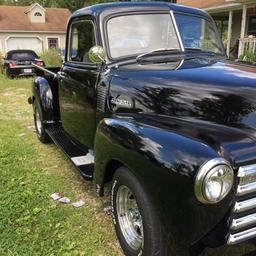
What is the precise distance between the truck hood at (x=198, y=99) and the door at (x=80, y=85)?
457 mm

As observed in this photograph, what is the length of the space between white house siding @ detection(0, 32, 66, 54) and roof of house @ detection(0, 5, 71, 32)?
52 cm

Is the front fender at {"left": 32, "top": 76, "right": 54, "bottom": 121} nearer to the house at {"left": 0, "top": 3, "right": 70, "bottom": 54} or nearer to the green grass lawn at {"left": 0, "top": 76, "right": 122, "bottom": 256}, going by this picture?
the green grass lawn at {"left": 0, "top": 76, "right": 122, "bottom": 256}

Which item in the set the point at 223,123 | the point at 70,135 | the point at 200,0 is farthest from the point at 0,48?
the point at 223,123

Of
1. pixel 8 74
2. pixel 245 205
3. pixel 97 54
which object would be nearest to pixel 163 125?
pixel 245 205

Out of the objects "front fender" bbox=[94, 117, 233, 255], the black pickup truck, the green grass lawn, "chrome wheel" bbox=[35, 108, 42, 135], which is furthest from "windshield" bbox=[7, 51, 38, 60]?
"front fender" bbox=[94, 117, 233, 255]

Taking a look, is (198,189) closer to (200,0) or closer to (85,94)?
(85,94)

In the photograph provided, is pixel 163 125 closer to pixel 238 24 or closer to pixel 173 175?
pixel 173 175

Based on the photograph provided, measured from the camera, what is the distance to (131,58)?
12.2 feet

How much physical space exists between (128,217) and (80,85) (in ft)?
5.55

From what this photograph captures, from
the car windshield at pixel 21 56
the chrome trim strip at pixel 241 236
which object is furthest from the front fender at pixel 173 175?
the car windshield at pixel 21 56

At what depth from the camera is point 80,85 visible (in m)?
4.14

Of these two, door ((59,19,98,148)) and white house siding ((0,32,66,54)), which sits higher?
door ((59,19,98,148))

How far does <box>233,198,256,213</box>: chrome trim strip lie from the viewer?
7.30ft

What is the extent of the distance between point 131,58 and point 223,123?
1.33m
